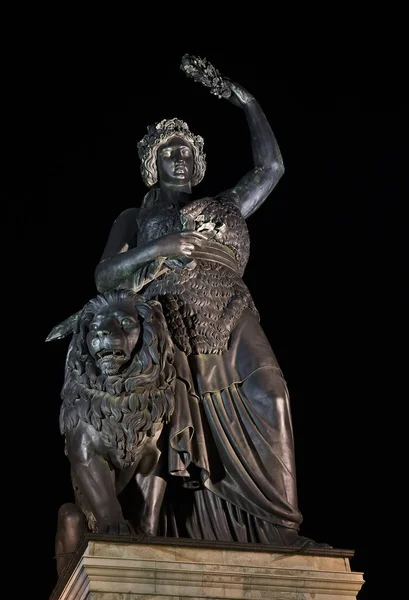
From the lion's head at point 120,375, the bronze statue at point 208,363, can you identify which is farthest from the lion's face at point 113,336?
the bronze statue at point 208,363

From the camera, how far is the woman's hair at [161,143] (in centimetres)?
791

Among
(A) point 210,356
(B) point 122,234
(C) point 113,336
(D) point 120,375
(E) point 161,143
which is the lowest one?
(D) point 120,375

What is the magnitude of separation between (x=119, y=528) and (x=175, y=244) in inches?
72.8

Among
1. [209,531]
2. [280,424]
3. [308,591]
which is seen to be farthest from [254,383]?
[308,591]

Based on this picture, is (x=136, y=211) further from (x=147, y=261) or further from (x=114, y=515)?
(x=114, y=515)

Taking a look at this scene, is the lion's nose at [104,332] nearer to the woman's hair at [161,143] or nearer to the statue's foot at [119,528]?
the statue's foot at [119,528]

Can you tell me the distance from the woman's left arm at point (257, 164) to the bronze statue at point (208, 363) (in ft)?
0.05

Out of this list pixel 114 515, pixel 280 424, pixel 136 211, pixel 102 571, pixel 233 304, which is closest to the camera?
pixel 102 571

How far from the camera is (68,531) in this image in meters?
6.61

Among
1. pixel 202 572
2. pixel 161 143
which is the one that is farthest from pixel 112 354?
pixel 161 143

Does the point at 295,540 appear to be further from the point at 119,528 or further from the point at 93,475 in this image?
the point at 93,475

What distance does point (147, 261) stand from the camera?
7121 mm

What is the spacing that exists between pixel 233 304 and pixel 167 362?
2.51ft

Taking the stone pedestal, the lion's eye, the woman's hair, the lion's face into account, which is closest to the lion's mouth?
the lion's face
